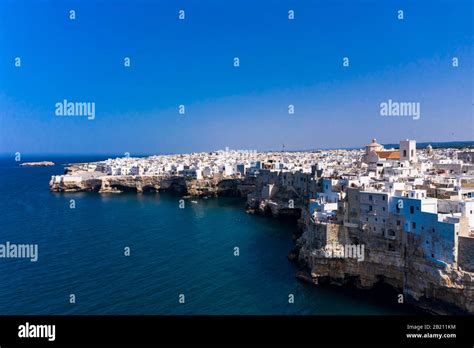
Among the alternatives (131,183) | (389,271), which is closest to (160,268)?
(389,271)

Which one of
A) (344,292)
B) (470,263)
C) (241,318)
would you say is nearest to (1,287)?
(344,292)

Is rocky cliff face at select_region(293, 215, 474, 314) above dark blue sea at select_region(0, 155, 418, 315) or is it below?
above

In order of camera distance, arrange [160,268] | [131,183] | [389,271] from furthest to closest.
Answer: [131,183], [160,268], [389,271]

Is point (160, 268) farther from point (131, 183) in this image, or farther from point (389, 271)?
point (131, 183)

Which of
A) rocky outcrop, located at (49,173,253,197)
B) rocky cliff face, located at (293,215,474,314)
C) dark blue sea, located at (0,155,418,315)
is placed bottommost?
dark blue sea, located at (0,155,418,315)

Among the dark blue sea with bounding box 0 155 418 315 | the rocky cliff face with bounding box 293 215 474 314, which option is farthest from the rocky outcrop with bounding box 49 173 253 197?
the rocky cliff face with bounding box 293 215 474 314

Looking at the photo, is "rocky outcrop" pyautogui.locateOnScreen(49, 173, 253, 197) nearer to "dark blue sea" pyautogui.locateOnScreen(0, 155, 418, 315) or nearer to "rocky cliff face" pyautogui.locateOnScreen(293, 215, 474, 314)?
"dark blue sea" pyautogui.locateOnScreen(0, 155, 418, 315)
